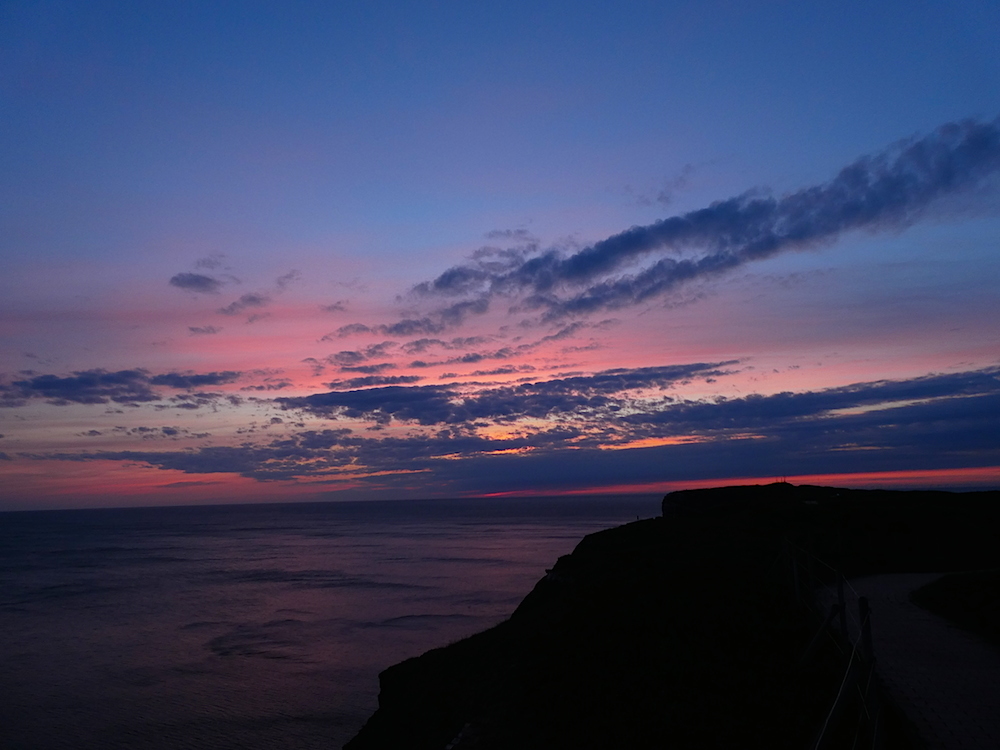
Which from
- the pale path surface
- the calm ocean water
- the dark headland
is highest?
the pale path surface

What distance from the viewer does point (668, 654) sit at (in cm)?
1406

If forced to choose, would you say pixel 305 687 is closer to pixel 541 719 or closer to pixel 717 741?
pixel 541 719

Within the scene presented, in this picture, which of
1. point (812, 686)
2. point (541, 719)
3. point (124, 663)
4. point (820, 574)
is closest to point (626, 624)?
point (541, 719)

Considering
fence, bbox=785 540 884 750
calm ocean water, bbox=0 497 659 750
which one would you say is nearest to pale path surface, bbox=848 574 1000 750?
fence, bbox=785 540 884 750

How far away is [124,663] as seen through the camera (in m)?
29.2

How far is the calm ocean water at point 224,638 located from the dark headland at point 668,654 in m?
5.72

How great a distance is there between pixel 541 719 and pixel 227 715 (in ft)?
48.7

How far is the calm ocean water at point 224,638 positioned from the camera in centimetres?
2180

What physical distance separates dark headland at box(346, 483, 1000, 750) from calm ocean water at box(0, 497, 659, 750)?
5.72m

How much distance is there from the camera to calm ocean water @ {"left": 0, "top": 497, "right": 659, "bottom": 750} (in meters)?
21.8

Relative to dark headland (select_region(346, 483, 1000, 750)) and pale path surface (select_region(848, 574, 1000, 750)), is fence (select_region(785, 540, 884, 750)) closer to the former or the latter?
dark headland (select_region(346, 483, 1000, 750))

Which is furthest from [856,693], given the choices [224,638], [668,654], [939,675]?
[224,638]

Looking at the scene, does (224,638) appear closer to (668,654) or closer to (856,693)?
(668,654)

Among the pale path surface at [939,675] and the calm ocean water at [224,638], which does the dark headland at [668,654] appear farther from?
the calm ocean water at [224,638]
